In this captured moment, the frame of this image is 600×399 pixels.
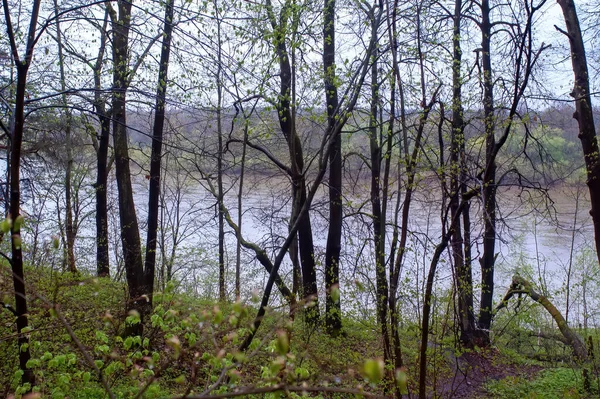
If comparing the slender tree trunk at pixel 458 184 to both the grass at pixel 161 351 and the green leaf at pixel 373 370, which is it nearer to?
the grass at pixel 161 351

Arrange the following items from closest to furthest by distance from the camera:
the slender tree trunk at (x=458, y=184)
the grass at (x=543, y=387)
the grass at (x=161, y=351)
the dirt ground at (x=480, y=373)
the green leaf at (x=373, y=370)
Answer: the green leaf at (x=373, y=370)
the grass at (x=161, y=351)
the slender tree trunk at (x=458, y=184)
the grass at (x=543, y=387)
the dirt ground at (x=480, y=373)

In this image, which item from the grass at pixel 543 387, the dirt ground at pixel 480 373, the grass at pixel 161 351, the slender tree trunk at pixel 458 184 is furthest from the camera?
the dirt ground at pixel 480 373

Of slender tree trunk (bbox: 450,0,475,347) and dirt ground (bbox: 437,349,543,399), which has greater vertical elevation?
slender tree trunk (bbox: 450,0,475,347)

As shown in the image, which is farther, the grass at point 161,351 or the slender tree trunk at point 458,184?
the slender tree trunk at point 458,184

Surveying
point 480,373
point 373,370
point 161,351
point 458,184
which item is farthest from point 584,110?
point 373,370

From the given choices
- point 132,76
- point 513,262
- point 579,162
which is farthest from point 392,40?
point 513,262

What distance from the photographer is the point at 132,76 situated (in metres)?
5.37

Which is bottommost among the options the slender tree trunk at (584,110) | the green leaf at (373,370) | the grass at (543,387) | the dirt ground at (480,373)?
the dirt ground at (480,373)

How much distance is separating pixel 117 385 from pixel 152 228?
2.75 meters

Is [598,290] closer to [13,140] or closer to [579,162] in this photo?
[579,162]

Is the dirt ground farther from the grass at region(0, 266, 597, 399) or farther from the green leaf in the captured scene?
the green leaf

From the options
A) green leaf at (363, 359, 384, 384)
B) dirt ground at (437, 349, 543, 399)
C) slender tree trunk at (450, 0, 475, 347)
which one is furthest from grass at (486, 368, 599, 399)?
green leaf at (363, 359, 384, 384)

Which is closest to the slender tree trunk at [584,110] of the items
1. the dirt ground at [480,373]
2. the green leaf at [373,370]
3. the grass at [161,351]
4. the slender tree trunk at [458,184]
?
the slender tree trunk at [458,184]

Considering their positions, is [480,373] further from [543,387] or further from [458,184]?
[458,184]
